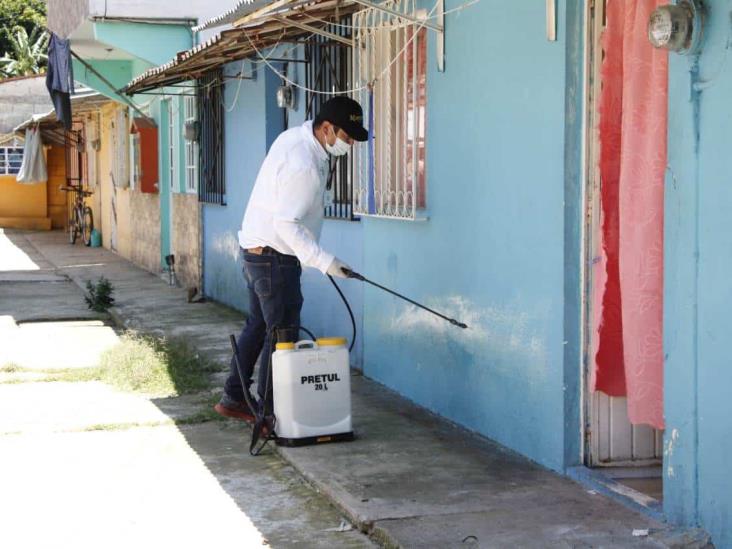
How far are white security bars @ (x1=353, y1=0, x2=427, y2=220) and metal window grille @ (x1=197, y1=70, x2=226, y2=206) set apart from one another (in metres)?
4.93

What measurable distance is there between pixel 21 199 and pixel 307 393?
2747cm

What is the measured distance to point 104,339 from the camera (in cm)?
1147

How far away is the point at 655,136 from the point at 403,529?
1.97 m

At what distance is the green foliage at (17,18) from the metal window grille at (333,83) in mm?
35101

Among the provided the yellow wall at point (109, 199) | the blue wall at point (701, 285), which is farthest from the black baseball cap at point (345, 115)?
the yellow wall at point (109, 199)

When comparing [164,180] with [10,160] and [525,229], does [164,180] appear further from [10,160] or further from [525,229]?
[10,160]

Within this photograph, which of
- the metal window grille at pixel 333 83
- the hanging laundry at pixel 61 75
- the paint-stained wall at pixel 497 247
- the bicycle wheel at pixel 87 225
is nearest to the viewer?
the paint-stained wall at pixel 497 247

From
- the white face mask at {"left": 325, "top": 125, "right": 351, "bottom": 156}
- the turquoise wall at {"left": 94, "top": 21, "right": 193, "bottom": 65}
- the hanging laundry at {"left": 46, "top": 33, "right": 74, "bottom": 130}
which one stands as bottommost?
the white face mask at {"left": 325, "top": 125, "right": 351, "bottom": 156}

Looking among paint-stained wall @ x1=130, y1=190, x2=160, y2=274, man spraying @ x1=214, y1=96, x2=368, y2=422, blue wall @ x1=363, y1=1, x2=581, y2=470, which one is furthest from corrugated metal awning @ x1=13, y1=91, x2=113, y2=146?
man spraying @ x1=214, y1=96, x2=368, y2=422

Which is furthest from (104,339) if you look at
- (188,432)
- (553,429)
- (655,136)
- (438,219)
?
(655,136)

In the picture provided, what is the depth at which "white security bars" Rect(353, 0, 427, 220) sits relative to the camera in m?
7.68

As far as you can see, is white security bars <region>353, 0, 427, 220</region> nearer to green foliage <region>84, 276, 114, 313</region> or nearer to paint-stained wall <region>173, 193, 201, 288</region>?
green foliage <region>84, 276, 114, 313</region>

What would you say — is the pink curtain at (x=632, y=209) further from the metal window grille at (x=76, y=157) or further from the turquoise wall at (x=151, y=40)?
the metal window grille at (x=76, y=157)

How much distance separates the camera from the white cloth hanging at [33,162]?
93.8ft
